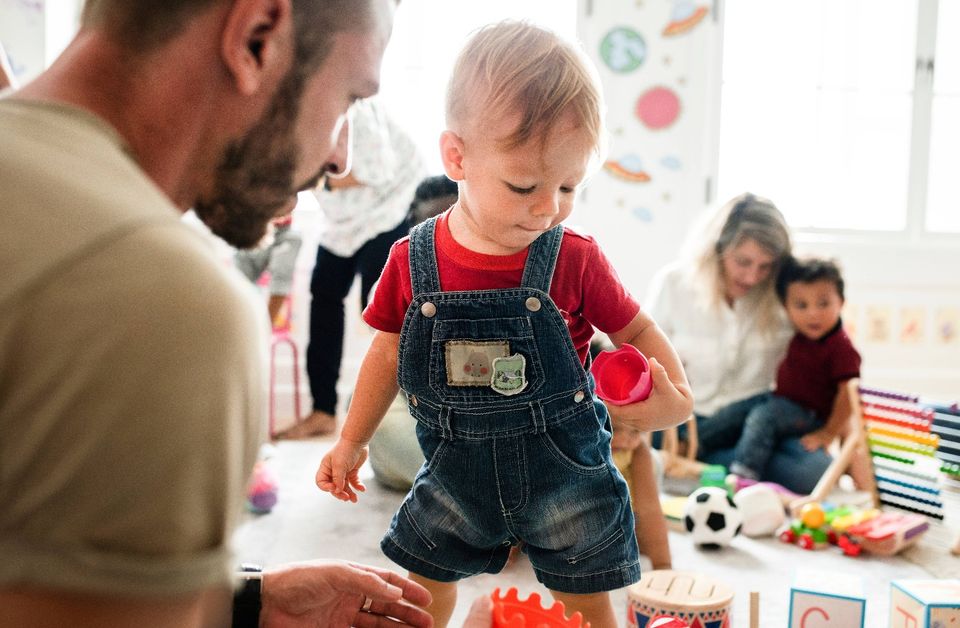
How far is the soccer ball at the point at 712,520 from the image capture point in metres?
2.09

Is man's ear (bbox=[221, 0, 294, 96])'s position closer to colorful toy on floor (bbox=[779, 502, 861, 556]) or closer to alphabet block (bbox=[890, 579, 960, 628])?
alphabet block (bbox=[890, 579, 960, 628])

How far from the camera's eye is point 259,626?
908mm

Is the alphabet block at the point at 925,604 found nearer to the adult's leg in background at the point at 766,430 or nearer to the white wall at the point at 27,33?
the adult's leg in background at the point at 766,430

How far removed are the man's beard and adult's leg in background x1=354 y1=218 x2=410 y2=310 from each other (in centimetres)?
210

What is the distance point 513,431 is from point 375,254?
6.11ft

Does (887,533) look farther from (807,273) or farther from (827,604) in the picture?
(807,273)

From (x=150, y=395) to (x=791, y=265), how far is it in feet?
8.21

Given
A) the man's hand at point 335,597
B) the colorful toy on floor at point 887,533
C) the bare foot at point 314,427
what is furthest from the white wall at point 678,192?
the man's hand at point 335,597

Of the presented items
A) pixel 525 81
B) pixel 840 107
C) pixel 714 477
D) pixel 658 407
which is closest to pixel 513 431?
pixel 658 407

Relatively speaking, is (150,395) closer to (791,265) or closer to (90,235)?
(90,235)

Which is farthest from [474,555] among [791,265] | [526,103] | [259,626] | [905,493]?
[791,265]

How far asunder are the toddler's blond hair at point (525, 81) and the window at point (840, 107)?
3.06 meters

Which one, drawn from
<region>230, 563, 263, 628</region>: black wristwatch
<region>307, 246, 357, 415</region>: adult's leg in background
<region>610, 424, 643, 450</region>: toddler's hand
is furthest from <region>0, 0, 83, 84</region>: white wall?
<region>230, 563, 263, 628</region>: black wristwatch

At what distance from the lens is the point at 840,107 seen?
159 inches
